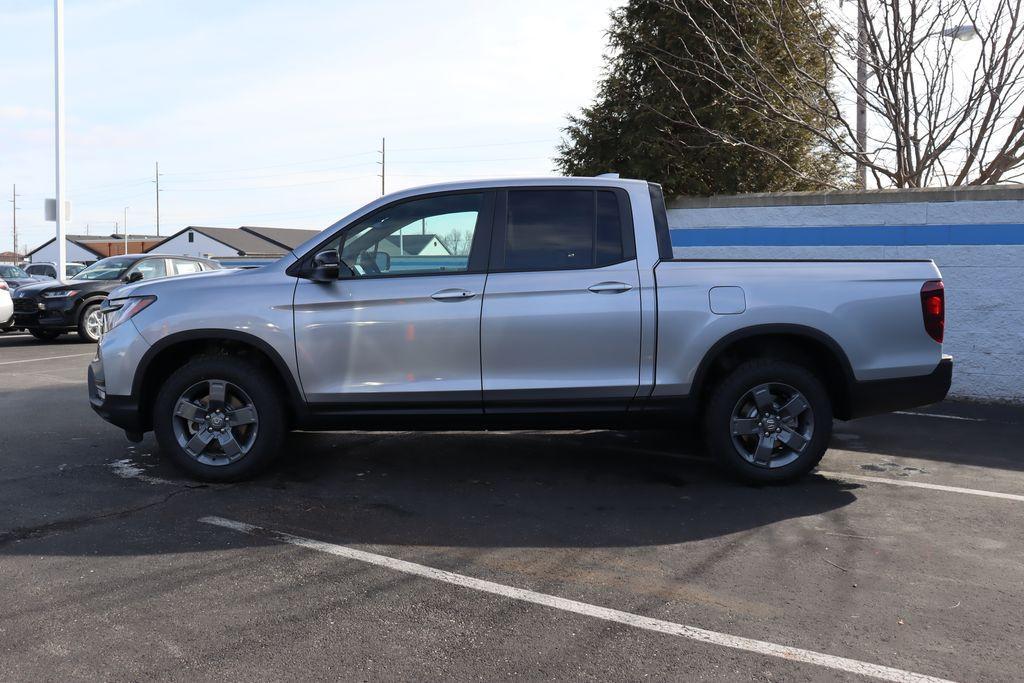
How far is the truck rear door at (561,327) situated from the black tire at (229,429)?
4.42 ft

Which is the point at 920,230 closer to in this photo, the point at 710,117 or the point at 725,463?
the point at 710,117

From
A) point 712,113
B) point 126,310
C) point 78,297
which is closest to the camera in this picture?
point 126,310

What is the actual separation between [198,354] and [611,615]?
3.39 metres

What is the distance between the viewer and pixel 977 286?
9.15 meters

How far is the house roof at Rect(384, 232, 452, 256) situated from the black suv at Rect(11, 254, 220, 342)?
1049cm

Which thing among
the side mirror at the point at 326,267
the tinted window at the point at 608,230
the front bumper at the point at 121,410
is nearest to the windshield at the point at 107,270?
the front bumper at the point at 121,410

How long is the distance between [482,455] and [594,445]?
946 millimetres

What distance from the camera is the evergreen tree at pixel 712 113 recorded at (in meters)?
12.4

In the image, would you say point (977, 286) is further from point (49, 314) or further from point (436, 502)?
point (49, 314)

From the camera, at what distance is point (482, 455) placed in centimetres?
651

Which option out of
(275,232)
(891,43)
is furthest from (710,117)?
(275,232)

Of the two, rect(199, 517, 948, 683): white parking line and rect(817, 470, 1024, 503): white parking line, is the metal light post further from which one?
rect(199, 517, 948, 683): white parking line

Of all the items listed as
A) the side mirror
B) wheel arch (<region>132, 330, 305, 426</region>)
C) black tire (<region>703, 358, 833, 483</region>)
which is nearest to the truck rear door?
black tire (<region>703, 358, 833, 483</region>)

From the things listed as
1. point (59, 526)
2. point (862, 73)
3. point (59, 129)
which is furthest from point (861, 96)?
point (59, 129)
